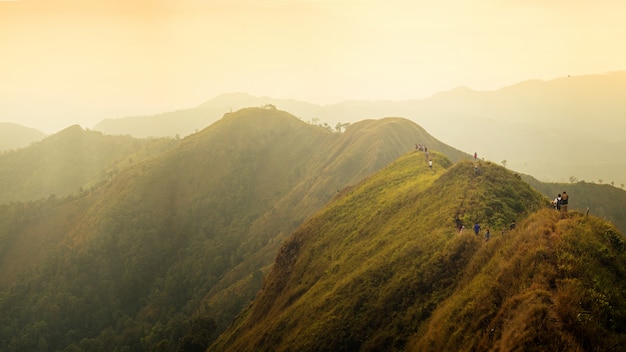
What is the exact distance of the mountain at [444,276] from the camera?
18.9 meters

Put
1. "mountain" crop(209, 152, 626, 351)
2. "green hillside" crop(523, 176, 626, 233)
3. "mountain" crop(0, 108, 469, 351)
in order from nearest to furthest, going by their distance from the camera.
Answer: "mountain" crop(209, 152, 626, 351) < "mountain" crop(0, 108, 469, 351) < "green hillside" crop(523, 176, 626, 233)

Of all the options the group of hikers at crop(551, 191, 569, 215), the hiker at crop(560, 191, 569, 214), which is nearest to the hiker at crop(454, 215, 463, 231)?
the group of hikers at crop(551, 191, 569, 215)

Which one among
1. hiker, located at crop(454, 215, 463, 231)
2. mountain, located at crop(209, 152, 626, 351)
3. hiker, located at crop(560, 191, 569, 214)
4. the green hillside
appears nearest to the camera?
mountain, located at crop(209, 152, 626, 351)

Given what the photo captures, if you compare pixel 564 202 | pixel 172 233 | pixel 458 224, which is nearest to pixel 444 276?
pixel 458 224

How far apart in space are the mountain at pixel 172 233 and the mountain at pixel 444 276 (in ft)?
171

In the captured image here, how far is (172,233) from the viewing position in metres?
148

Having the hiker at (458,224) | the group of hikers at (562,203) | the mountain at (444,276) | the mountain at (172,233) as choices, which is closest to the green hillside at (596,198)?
the mountain at (172,233)

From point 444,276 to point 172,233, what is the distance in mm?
133245

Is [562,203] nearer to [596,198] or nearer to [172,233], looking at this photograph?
[596,198]

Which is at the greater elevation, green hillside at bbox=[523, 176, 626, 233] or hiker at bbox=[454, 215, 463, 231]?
hiker at bbox=[454, 215, 463, 231]

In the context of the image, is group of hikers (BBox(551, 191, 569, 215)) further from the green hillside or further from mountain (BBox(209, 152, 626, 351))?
the green hillside

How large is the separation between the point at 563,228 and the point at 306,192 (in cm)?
11774

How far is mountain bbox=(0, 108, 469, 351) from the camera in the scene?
119375 millimetres

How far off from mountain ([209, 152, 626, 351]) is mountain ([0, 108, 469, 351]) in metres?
52.1
